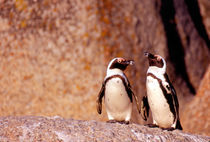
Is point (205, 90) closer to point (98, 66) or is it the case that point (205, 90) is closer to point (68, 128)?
point (98, 66)

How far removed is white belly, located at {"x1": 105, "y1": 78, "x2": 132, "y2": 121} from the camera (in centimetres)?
299

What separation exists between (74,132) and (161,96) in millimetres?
772

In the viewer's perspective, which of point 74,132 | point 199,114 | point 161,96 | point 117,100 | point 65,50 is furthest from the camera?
point 199,114

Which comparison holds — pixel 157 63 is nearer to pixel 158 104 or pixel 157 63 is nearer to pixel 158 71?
pixel 158 71

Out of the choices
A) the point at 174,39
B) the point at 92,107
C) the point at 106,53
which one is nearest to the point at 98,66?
the point at 106,53

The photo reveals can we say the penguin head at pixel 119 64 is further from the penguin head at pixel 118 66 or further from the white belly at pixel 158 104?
the white belly at pixel 158 104

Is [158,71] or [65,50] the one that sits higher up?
[65,50]

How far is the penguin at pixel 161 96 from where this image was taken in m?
2.91

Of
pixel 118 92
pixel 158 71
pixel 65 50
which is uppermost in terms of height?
pixel 65 50

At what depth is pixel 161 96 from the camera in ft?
9.54

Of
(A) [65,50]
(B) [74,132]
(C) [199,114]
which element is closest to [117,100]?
(B) [74,132]

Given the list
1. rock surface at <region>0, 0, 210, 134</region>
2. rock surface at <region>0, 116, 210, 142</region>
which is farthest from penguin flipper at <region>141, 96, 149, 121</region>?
rock surface at <region>0, 0, 210, 134</region>

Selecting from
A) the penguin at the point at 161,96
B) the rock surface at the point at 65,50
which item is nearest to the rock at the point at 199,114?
the rock surface at the point at 65,50

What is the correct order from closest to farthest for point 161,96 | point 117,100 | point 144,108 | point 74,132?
1. point 74,132
2. point 161,96
3. point 117,100
4. point 144,108
